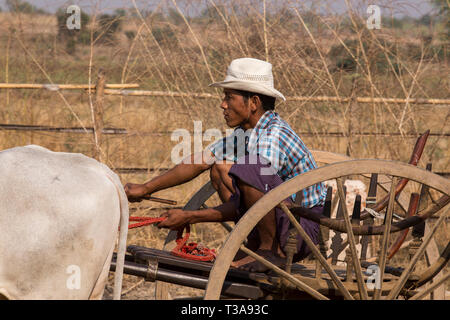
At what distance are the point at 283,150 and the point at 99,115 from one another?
2.57 meters

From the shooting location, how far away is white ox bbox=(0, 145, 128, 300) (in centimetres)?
205

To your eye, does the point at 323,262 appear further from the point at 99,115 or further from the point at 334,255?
the point at 99,115

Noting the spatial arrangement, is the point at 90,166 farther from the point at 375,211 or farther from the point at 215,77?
the point at 215,77

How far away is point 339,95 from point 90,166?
3.37 metres

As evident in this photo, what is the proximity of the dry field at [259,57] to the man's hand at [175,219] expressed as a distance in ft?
7.33

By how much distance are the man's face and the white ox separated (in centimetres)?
98

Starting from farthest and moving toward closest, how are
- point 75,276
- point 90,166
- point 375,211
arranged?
point 375,211 < point 90,166 < point 75,276

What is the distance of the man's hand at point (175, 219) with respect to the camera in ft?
8.62

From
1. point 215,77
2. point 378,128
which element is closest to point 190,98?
point 215,77

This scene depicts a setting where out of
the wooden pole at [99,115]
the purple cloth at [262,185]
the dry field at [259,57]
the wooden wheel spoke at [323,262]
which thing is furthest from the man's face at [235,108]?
the wooden pole at [99,115]

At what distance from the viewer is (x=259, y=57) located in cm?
500

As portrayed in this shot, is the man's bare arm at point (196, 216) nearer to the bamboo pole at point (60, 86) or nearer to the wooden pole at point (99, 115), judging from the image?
the wooden pole at point (99, 115)

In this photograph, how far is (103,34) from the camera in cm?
523
